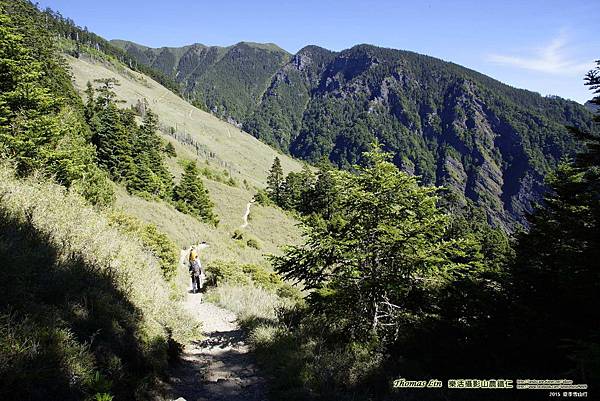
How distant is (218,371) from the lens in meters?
7.36

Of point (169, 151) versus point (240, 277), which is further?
point (169, 151)

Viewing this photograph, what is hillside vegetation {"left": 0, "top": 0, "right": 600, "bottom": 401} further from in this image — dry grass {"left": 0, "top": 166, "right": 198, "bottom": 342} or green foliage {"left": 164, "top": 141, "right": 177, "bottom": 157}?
green foliage {"left": 164, "top": 141, "right": 177, "bottom": 157}

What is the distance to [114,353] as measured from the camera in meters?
5.06

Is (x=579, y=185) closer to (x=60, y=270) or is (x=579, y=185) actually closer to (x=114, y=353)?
(x=114, y=353)

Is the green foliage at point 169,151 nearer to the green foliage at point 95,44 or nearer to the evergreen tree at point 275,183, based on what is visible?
the evergreen tree at point 275,183

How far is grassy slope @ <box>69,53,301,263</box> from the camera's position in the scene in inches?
1085

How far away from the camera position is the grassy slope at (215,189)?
27.6 meters

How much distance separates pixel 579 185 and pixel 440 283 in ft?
9.33

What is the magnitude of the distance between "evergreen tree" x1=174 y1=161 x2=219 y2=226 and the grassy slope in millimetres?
2656

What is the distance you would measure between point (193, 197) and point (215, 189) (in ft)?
64.3

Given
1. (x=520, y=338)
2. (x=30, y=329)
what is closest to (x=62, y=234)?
(x=30, y=329)

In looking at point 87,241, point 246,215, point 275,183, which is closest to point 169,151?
point 275,183

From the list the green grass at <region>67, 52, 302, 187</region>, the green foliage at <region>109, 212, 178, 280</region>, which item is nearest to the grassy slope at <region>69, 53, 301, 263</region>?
the green grass at <region>67, 52, 302, 187</region>

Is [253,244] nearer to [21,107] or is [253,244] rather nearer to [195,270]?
[195,270]
